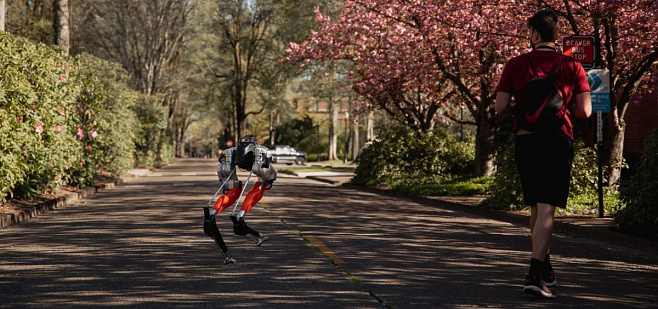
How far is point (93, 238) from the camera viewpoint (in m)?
11.0

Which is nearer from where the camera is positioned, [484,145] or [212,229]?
[212,229]

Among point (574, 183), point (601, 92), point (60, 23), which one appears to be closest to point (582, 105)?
point (601, 92)

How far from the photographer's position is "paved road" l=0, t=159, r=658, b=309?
257 inches

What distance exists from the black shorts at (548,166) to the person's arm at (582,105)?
0.79ft

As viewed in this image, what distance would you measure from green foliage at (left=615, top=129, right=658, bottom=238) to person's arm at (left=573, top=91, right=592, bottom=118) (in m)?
4.29

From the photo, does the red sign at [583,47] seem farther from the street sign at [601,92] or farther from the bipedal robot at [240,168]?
the bipedal robot at [240,168]

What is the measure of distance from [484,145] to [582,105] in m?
16.9

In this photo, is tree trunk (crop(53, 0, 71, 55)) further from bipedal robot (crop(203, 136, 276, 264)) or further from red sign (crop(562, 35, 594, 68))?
bipedal robot (crop(203, 136, 276, 264))

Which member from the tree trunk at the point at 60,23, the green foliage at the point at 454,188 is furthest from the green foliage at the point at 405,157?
the tree trunk at the point at 60,23

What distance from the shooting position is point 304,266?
8211 millimetres

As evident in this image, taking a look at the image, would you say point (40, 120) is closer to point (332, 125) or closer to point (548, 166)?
point (548, 166)

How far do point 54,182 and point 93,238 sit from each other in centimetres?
688

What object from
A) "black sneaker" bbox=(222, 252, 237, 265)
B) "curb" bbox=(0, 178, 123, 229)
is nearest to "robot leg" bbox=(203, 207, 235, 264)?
"black sneaker" bbox=(222, 252, 237, 265)

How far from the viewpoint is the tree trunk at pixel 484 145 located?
75.6ft
